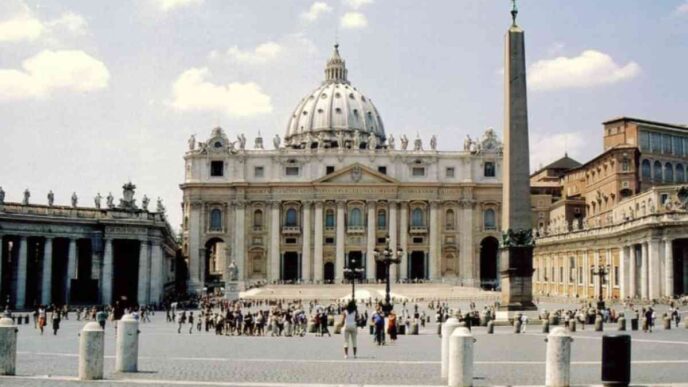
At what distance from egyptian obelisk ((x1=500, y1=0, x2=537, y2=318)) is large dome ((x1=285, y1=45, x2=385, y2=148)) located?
93880 mm

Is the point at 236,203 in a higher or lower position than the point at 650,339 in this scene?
higher

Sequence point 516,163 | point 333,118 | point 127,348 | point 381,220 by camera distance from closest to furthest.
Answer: point 127,348
point 516,163
point 381,220
point 333,118

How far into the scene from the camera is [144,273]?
62219mm

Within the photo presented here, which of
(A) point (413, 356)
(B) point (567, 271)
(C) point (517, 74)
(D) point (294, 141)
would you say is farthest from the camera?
(D) point (294, 141)

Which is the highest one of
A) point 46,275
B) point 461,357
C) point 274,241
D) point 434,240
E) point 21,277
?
point 434,240

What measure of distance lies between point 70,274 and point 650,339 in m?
40.9

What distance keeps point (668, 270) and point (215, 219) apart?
2155 inches

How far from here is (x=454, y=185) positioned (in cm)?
10031

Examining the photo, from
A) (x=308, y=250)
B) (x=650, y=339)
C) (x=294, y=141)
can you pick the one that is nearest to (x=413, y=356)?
(x=650, y=339)

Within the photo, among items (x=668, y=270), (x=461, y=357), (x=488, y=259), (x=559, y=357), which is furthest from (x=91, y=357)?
(x=488, y=259)

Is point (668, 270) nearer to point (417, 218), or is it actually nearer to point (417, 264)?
point (417, 218)

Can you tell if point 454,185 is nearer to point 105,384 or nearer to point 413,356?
point 413,356

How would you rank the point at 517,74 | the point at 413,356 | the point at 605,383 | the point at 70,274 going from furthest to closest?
the point at 70,274, the point at 517,74, the point at 413,356, the point at 605,383

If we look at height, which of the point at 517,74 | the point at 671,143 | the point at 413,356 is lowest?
the point at 413,356
